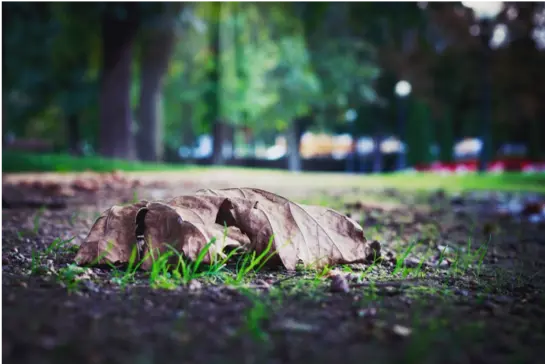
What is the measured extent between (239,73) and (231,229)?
74.4ft

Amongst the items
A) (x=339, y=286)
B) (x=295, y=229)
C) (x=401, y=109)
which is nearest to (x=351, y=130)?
(x=401, y=109)

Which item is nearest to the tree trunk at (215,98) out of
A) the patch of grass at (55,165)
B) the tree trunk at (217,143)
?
the tree trunk at (217,143)

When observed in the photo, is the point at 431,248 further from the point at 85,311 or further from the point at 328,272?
the point at 85,311

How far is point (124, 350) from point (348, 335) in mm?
491

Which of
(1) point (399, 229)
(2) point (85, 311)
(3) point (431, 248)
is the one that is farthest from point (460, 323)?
(1) point (399, 229)

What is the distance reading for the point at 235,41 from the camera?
78.8ft

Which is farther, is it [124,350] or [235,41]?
[235,41]

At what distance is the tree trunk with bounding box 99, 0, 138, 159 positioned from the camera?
14180mm

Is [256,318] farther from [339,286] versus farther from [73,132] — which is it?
[73,132]

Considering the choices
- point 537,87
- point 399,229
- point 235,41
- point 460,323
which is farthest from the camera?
point 537,87

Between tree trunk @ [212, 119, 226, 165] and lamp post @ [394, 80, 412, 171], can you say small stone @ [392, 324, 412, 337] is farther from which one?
tree trunk @ [212, 119, 226, 165]

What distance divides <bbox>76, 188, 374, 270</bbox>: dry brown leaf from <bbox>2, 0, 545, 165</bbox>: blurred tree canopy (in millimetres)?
9969

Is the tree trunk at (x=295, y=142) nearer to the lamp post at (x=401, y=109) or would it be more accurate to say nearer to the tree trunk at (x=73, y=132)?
the lamp post at (x=401, y=109)

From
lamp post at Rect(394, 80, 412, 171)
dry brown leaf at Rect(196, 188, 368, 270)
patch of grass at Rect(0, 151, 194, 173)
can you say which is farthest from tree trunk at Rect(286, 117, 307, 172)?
dry brown leaf at Rect(196, 188, 368, 270)
